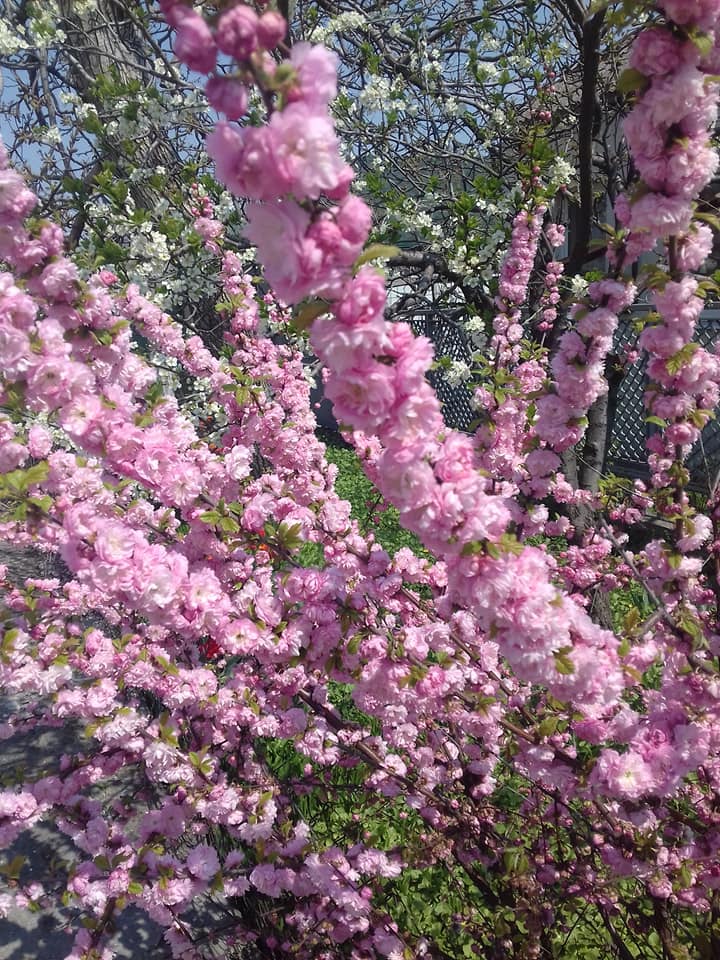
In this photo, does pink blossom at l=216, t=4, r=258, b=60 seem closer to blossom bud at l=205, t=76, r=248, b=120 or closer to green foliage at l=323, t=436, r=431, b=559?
blossom bud at l=205, t=76, r=248, b=120

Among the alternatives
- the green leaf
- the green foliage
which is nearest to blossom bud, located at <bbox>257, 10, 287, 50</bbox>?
the green leaf

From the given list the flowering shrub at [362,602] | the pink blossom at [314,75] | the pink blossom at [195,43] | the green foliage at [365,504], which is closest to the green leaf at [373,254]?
the flowering shrub at [362,602]

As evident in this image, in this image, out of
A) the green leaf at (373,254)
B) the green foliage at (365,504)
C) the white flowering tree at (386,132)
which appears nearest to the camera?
the green leaf at (373,254)

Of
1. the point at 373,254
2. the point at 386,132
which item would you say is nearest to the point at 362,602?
the point at 373,254

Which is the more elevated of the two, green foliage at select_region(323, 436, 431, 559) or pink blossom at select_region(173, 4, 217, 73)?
pink blossom at select_region(173, 4, 217, 73)

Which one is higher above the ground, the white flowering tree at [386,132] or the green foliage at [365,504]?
the white flowering tree at [386,132]

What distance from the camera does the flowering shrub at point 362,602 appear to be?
1021 millimetres

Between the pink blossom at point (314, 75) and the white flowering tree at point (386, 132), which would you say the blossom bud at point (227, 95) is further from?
the white flowering tree at point (386, 132)

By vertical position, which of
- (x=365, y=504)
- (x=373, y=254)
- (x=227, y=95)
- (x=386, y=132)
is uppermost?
(x=386, y=132)

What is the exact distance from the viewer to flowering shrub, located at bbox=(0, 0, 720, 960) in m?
1.02

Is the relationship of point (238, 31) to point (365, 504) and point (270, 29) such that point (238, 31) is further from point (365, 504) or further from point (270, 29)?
point (365, 504)

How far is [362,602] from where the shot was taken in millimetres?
1846

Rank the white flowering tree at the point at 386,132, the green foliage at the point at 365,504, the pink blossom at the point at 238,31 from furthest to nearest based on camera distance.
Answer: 1. the green foliage at the point at 365,504
2. the white flowering tree at the point at 386,132
3. the pink blossom at the point at 238,31

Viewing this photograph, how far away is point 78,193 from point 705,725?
4702 mm
